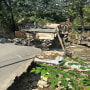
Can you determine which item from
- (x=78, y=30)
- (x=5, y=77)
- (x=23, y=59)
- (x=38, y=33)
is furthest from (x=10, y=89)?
(x=78, y=30)

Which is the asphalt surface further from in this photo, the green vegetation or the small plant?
the green vegetation

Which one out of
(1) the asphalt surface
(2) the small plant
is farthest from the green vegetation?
(2) the small plant

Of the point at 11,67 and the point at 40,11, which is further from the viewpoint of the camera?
the point at 40,11

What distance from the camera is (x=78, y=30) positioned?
18969 millimetres

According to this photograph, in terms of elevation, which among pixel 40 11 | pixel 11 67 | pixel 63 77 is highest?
pixel 40 11

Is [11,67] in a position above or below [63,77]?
below

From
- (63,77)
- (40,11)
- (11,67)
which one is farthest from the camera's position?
(40,11)

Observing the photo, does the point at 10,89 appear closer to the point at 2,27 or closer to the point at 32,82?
the point at 32,82

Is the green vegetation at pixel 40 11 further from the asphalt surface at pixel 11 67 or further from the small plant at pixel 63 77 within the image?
the small plant at pixel 63 77

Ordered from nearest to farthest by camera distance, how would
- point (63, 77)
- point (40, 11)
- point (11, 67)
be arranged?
point (63, 77), point (11, 67), point (40, 11)

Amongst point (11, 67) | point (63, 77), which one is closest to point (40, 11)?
point (11, 67)

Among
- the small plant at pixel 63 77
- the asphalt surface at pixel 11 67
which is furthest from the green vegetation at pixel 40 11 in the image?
the small plant at pixel 63 77

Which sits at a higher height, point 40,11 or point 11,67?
point 40,11

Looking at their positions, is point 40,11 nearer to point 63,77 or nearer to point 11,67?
point 11,67
